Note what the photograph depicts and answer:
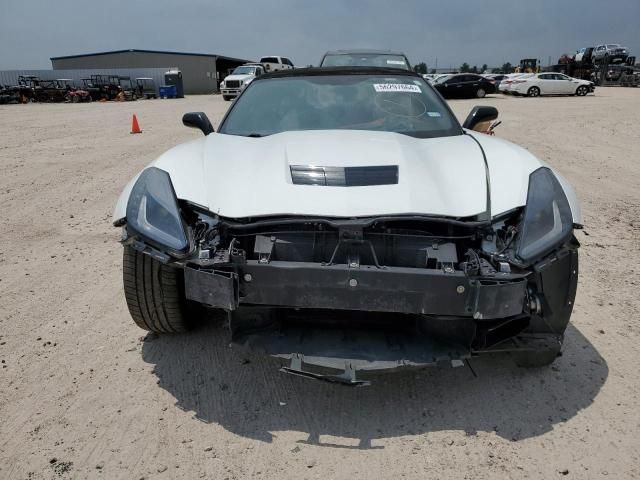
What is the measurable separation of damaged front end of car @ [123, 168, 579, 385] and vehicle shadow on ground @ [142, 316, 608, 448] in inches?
11.8

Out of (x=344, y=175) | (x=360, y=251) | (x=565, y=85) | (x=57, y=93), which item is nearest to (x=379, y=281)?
(x=360, y=251)

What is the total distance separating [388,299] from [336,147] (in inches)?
39.2

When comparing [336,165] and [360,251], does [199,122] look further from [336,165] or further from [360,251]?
[360,251]

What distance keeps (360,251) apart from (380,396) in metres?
0.87

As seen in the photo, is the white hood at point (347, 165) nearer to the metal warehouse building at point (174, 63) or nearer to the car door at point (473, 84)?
the car door at point (473, 84)

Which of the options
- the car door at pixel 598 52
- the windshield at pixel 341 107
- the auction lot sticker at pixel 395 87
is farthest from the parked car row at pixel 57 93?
the car door at pixel 598 52

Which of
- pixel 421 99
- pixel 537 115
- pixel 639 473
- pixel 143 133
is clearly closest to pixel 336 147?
pixel 421 99

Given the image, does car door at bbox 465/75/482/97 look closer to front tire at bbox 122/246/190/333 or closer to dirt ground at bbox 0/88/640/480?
dirt ground at bbox 0/88/640/480

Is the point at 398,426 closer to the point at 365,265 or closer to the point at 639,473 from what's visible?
the point at 365,265

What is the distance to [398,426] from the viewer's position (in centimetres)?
238

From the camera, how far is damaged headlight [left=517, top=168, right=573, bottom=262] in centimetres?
220

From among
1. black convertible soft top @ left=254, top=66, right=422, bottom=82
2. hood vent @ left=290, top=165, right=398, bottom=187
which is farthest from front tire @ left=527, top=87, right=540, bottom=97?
hood vent @ left=290, top=165, right=398, bottom=187

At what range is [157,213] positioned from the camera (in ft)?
7.79

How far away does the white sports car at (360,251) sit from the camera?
216 centimetres
